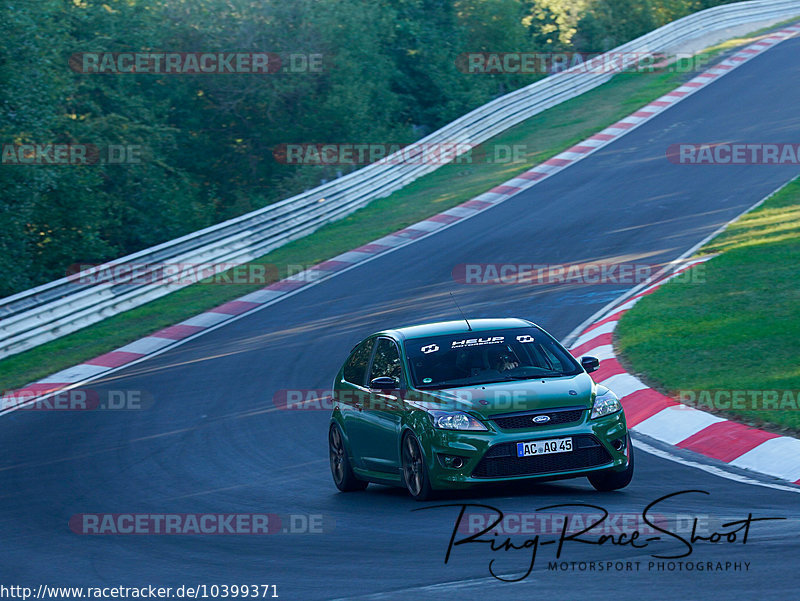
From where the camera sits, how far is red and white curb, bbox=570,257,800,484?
9.19 m

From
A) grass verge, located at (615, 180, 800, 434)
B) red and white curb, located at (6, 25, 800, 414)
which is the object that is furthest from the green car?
red and white curb, located at (6, 25, 800, 414)

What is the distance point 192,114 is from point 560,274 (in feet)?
66.2

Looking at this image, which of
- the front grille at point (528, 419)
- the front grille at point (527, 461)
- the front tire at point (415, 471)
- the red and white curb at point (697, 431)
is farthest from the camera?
the red and white curb at point (697, 431)

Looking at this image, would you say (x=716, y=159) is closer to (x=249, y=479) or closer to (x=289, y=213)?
(x=289, y=213)

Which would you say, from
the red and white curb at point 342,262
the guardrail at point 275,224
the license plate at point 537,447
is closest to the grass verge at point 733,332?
the red and white curb at point 342,262

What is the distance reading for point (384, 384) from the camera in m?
9.36

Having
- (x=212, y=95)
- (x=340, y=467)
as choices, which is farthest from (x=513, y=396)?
(x=212, y=95)

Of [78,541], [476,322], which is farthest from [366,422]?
[78,541]

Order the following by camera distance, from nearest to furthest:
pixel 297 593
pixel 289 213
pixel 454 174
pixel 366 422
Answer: pixel 297 593, pixel 366 422, pixel 289 213, pixel 454 174

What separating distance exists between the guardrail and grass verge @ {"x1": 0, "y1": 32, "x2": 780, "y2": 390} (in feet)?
0.90

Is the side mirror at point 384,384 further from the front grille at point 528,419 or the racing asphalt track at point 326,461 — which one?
the front grille at point 528,419

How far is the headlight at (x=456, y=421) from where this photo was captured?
8.62 m

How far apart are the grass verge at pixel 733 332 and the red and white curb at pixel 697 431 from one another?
18 cm

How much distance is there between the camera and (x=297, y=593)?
6.52m
